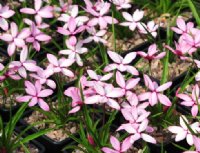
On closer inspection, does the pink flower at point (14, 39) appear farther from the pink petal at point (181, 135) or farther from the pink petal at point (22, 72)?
the pink petal at point (181, 135)

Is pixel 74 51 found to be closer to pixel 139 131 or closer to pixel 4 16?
pixel 4 16

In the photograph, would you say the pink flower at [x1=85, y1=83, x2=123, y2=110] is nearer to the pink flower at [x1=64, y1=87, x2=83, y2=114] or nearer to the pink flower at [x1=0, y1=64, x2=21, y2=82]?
the pink flower at [x1=64, y1=87, x2=83, y2=114]

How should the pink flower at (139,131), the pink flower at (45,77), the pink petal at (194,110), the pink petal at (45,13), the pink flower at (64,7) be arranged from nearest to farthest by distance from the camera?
the pink flower at (139,131) < the pink petal at (194,110) < the pink flower at (45,77) < the pink petal at (45,13) < the pink flower at (64,7)

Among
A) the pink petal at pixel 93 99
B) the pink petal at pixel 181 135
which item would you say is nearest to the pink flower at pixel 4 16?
the pink petal at pixel 93 99

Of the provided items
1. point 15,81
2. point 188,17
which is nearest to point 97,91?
point 15,81

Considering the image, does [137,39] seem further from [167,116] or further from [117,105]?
[117,105]

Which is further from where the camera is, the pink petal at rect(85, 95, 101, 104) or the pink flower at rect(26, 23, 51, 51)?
the pink flower at rect(26, 23, 51, 51)

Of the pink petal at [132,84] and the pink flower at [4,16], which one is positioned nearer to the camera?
the pink petal at [132,84]

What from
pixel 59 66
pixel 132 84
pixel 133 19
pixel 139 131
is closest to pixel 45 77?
pixel 59 66

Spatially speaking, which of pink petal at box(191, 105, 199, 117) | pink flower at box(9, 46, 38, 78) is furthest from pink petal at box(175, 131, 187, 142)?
pink flower at box(9, 46, 38, 78)

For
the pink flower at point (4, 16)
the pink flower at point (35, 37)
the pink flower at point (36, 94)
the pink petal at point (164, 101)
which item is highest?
the pink flower at point (4, 16)
